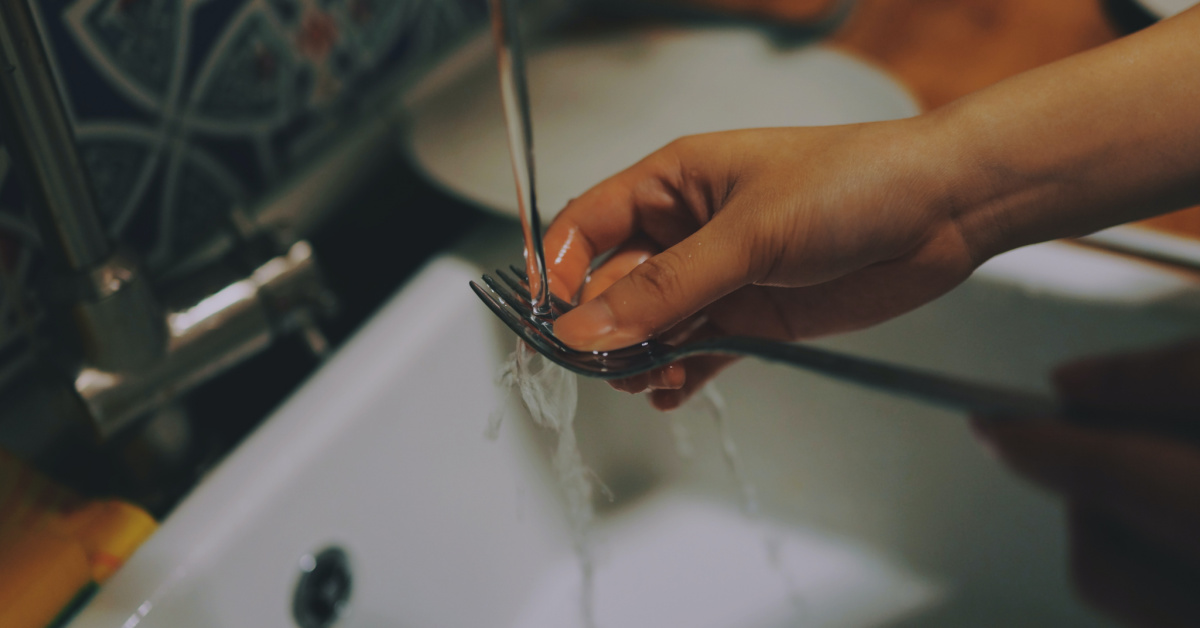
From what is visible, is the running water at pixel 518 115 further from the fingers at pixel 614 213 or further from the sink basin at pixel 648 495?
the sink basin at pixel 648 495

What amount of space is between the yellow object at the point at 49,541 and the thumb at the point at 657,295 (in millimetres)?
257

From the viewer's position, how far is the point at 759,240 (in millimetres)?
382

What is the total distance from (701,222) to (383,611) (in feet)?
0.99

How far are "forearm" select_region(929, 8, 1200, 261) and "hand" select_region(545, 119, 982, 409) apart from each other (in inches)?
0.7

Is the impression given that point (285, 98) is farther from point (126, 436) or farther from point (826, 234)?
point (826, 234)

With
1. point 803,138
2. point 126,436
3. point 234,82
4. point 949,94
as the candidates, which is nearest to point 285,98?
point 234,82

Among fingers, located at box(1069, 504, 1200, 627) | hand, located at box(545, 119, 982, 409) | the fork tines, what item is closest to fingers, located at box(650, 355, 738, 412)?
hand, located at box(545, 119, 982, 409)

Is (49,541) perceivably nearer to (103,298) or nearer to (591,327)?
(103,298)

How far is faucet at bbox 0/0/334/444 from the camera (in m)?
0.35

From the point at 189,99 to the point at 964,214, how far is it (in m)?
0.48

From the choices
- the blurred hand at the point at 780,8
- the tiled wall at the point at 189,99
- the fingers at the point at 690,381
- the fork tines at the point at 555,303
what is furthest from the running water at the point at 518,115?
the blurred hand at the point at 780,8

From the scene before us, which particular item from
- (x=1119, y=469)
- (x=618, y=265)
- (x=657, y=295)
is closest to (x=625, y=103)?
(x=618, y=265)

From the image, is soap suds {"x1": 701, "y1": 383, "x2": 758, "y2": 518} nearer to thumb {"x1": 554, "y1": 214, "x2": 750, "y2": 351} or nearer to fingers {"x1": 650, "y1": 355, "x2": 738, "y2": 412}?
fingers {"x1": 650, "y1": 355, "x2": 738, "y2": 412}

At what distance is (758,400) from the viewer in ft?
1.98
